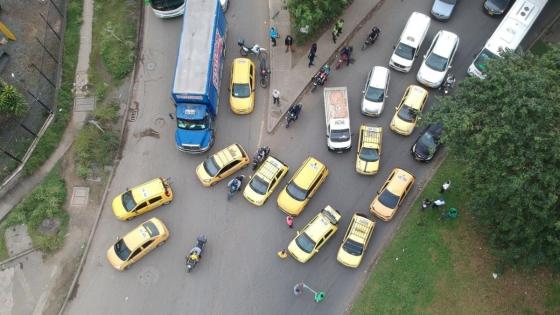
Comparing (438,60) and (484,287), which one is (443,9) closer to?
(438,60)

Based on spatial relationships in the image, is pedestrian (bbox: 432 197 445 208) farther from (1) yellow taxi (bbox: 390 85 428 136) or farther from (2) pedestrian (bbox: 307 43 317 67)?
(2) pedestrian (bbox: 307 43 317 67)

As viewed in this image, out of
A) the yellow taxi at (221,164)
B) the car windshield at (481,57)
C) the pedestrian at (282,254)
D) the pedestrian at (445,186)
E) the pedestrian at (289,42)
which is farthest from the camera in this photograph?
the pedestrian at (289,42)

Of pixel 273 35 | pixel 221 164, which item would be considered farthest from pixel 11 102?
pixel 273 35

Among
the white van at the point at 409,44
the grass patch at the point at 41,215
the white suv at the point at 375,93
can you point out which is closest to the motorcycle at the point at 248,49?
the white suv at the point at 375,93

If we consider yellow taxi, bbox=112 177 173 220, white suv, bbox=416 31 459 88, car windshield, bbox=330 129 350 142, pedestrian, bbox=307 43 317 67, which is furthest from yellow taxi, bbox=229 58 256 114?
white suv, bbox=416 31 459 88

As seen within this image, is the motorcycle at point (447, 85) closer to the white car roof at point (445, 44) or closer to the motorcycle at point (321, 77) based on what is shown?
the white car roof at point (445, 44)
